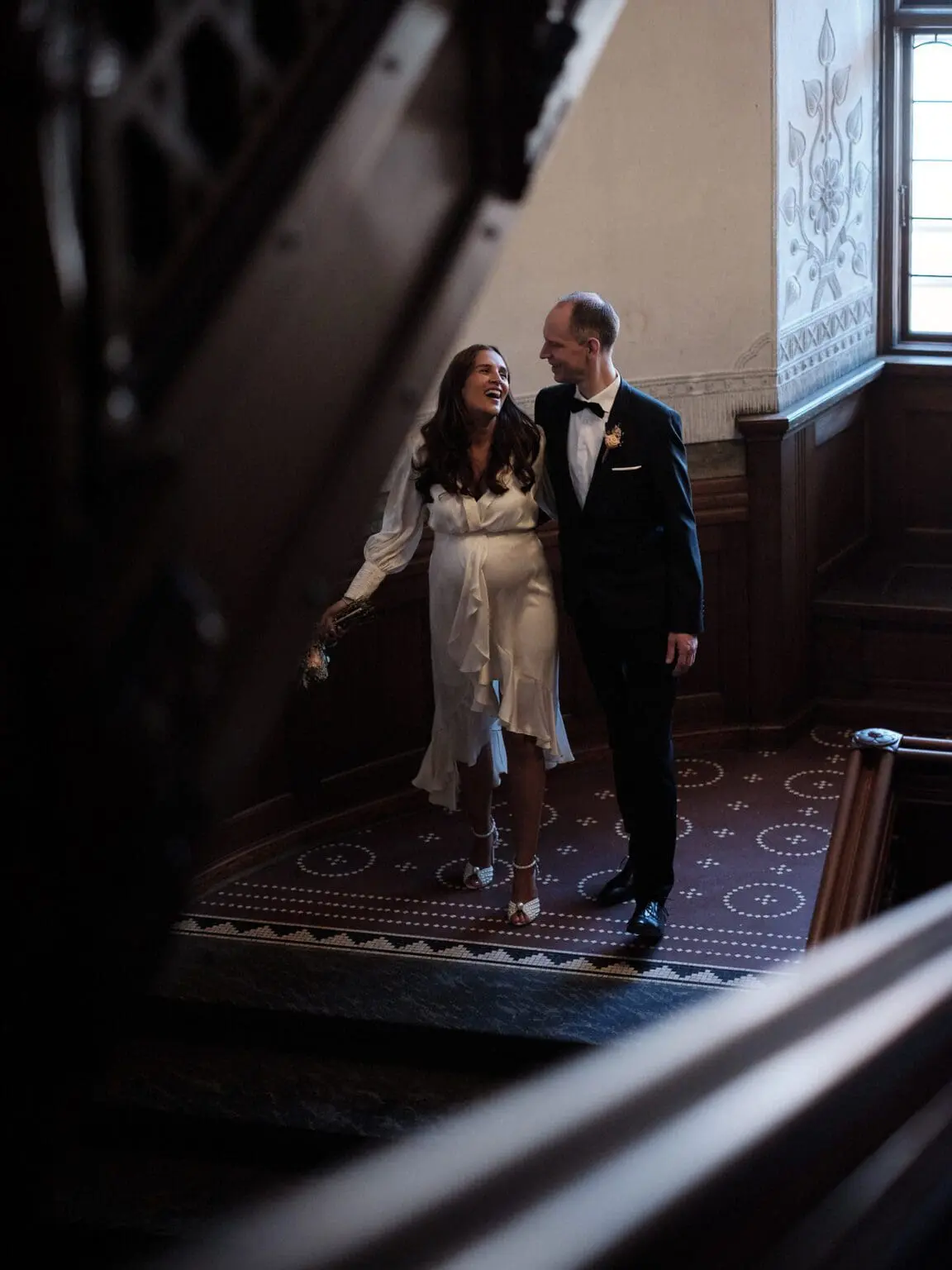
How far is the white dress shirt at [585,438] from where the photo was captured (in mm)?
4496

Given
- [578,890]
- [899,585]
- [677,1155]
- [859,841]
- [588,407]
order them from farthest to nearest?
1. [899,585]
2. [578,890]
3. [588,407]
4. [859,841]
5. [677,1155]

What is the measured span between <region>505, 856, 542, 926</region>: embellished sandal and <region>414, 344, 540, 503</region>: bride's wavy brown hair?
1.09 m

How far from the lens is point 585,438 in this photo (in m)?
4.53

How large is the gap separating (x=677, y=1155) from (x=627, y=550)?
4.06 m

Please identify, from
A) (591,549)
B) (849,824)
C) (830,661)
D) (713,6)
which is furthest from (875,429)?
(849,824)

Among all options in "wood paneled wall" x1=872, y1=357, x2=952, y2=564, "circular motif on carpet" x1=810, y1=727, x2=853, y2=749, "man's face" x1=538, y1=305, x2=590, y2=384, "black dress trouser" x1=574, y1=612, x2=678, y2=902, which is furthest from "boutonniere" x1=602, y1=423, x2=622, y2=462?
"wood paneled wall" x1=872, y1=357, x2=952, y2=564

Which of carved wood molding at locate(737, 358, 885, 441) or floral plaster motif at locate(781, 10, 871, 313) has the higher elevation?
floral plaster motif at locate(781, 10, 871, 313)

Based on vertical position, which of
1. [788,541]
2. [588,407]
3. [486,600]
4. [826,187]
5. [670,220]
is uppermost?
[826,187]

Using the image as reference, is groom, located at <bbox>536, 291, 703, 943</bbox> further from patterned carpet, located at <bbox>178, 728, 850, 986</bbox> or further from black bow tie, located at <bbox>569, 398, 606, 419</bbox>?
patterned carpet, located at <bbox>178, 728, 850, 986</bbox>

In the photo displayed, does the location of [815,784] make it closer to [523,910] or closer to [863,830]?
[523,910]

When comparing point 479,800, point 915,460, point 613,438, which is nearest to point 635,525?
point 613,438

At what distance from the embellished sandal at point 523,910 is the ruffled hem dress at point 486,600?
362mm

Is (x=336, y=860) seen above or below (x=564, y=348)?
below

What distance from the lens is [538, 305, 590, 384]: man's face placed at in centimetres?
441
